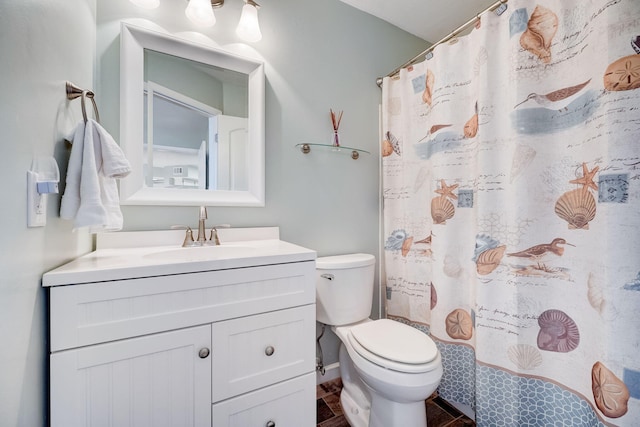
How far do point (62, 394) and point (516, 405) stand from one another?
1.61m

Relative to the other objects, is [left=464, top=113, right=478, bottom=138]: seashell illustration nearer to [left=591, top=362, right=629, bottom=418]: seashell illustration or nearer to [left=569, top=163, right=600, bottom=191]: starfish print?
[left=569, top=163, right=600, bottom=191]: starfish print

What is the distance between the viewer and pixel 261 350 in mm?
941

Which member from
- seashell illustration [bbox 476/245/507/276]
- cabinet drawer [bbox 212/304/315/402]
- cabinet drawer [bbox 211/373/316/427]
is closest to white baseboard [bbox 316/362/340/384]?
cabinet drawer [bbox 211/373/316/427]

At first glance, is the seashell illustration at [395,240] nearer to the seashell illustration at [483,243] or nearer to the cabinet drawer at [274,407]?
the seashell illustration at [483,243]

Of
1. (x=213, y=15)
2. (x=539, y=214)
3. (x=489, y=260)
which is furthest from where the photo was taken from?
(x=213, y=15)

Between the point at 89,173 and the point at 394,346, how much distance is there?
1303mm

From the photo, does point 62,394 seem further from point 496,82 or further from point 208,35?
point 496,82

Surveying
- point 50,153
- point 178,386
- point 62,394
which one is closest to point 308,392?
point 178,386

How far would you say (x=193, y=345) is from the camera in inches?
32.6

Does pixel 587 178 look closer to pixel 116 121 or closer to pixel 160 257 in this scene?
pixel 160 257

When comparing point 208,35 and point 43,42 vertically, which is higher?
point 208,35

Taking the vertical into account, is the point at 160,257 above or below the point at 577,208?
below

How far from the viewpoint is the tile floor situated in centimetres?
131

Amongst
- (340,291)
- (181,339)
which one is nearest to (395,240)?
(340,291)
